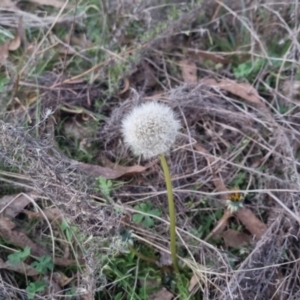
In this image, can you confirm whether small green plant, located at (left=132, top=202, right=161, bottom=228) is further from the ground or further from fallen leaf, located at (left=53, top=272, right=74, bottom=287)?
fallen leaf, located at (left=53, top=272, right=74, bottom=287)

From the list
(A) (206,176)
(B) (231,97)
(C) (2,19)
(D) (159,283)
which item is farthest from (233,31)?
(D) (159,283)

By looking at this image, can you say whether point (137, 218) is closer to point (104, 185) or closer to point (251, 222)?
point (104, 185)

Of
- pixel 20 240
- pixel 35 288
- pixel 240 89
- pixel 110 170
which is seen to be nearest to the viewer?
pixel 35 288

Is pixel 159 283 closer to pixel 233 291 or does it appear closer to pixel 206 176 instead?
pixel 233 291

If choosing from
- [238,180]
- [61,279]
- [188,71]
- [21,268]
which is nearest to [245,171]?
[238,180]

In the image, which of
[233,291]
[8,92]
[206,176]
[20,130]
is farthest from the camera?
[8,92]

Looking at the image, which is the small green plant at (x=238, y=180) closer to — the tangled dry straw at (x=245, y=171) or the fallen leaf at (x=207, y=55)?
the tangled dry straw at (x=245, y=171)
